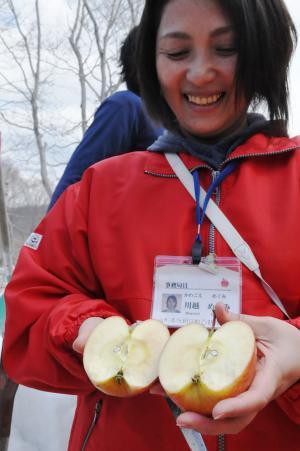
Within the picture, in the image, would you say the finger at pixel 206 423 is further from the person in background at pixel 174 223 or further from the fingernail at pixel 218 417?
the person in background at pixel 174 223

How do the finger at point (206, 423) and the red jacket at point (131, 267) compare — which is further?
the red jacket at point (131, 267)

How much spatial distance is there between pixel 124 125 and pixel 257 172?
0.74 meters

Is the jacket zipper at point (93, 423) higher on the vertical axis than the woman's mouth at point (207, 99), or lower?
lower

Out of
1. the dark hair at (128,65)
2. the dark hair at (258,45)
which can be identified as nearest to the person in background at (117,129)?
the dark hair at (128,65)

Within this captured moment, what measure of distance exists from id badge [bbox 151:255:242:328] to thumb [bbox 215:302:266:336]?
0.46 ft

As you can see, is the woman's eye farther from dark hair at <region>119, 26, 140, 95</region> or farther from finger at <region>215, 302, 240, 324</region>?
dark hair at <region>119, 26, 140, 95</region>

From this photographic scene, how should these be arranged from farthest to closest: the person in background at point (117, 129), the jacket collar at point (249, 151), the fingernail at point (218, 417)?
the person in background at point (117, 129) < the jacket collar at point (249, 151) < the fingernail at point (218, 417)

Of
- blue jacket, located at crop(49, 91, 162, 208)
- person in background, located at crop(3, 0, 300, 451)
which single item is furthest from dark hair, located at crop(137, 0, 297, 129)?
blue jacket, located at crop(49, 91, 162, 208)

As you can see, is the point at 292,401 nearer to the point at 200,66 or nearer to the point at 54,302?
the point at 54,302

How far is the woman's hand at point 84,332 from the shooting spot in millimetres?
658

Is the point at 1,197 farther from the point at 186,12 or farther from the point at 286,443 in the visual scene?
the point at 286,443

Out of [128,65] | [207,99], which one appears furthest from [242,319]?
[128,65]

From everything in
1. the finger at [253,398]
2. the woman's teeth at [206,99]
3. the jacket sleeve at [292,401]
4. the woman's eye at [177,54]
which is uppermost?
the woman's eye at [177,54]

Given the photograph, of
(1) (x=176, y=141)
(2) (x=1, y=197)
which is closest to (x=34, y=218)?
(2) (x=1, y=197)
